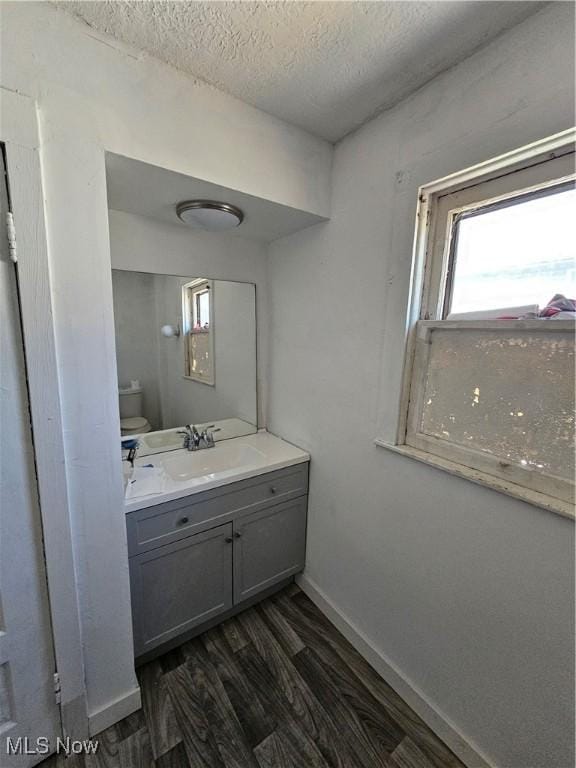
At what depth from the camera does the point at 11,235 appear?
82cm

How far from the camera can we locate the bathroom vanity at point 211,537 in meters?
1.27

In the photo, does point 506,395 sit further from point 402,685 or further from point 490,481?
point 402,685

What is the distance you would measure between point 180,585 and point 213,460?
2.00 feet

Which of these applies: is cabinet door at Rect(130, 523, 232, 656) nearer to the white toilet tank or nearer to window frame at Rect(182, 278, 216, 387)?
the white toilet tank

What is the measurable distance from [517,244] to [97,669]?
6.75 ft

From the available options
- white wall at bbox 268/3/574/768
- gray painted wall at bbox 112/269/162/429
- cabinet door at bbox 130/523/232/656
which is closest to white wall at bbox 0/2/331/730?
cabinet door at bbox 130/523/232/656

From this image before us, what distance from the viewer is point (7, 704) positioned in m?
0.99

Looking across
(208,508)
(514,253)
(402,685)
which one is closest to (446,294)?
(514,253)

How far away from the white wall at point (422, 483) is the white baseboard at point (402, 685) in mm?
27

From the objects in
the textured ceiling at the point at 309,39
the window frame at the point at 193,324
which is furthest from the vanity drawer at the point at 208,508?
the textured ceiling at the point at 309,39

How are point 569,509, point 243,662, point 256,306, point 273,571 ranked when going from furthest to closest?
point 256,306
point 273,571
point 243,662
point 569,509

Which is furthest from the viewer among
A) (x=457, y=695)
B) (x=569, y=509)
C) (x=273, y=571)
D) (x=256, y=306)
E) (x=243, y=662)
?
(x=256, y=306)

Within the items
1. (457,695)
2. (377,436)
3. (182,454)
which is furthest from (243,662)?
(377,436)

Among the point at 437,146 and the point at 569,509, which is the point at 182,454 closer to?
the point at 569,509
